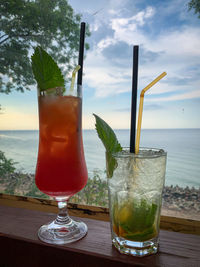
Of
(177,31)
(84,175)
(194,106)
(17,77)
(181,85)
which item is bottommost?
(84,175)

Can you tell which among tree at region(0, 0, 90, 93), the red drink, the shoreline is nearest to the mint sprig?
the red drink

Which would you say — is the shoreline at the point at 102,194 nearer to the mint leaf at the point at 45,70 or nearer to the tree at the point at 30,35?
the tree at the point at 30,35

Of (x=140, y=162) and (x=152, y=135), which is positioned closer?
(x=140, y=162)

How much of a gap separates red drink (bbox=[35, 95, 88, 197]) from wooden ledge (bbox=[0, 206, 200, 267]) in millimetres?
180

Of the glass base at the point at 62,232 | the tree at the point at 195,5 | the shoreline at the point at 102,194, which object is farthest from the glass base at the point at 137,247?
the tree at the point at 195,5

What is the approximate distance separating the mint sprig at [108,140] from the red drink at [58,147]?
14 centimetres

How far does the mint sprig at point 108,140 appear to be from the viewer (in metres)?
0.75

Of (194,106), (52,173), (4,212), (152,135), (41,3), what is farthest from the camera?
(41,3)

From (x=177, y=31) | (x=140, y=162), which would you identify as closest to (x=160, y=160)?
(x=140, y=162)

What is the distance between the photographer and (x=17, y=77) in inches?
76.2

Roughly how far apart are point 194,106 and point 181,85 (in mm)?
138

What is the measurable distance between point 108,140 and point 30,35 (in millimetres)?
1420

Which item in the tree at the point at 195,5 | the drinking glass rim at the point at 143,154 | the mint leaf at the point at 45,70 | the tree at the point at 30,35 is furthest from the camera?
the tree at the point at 30,35

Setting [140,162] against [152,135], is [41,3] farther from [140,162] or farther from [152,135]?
[140,162]
